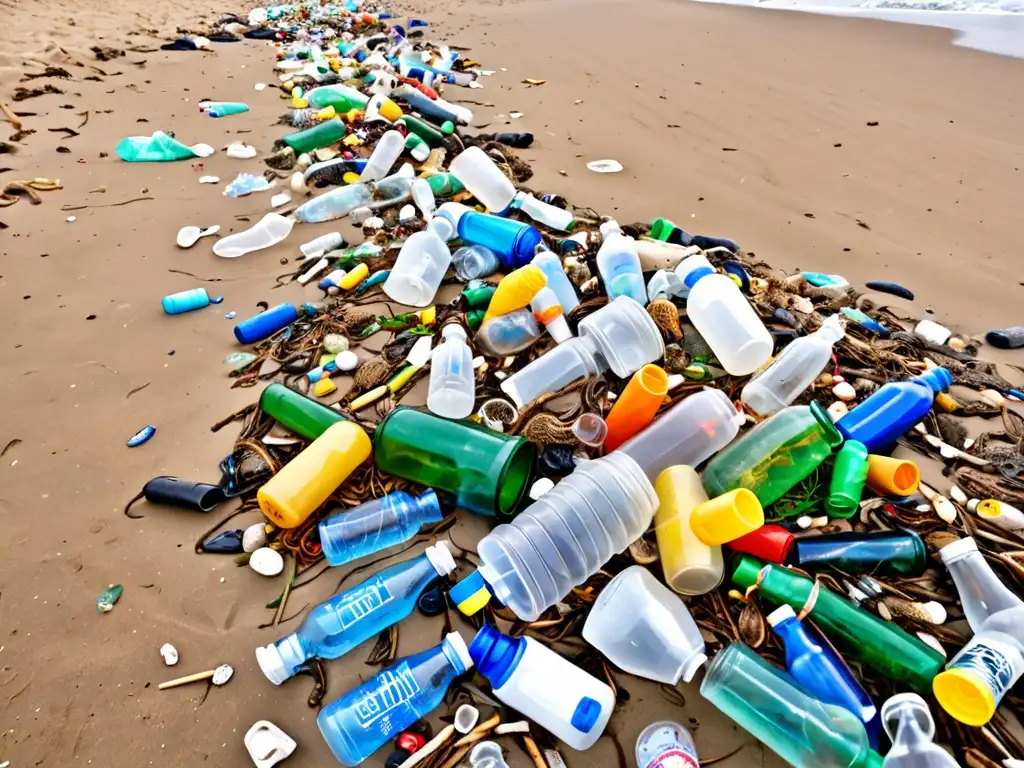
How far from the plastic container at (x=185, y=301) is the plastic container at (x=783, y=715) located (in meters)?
2.49

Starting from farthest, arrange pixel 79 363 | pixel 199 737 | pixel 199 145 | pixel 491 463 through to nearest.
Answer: pixel 199 145 → pixel 79 363 → pixel 491 463 → pixel 199 737

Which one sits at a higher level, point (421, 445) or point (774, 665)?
point (421, 445)

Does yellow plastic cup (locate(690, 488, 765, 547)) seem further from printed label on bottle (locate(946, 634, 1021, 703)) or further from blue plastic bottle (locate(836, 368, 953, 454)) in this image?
blue plastic bottle (locate(836, 368, 953, 454))

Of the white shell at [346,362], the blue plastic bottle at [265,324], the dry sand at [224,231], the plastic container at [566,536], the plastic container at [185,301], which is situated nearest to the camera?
the dry sand at [224,231]

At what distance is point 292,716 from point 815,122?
5.23 metres

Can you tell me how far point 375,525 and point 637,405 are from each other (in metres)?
0.89

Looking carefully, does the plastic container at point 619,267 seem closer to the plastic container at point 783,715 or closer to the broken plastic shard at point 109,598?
the plastic container at point 783,715

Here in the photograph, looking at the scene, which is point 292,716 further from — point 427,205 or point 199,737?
point 427,205

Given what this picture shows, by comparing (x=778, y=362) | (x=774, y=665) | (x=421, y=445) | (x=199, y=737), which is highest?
(x=778, y=362)

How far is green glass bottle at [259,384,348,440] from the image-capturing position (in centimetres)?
201

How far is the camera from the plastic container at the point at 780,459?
176cm

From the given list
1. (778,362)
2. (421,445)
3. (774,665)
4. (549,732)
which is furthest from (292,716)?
(778,362)

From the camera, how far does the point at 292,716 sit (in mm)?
1401

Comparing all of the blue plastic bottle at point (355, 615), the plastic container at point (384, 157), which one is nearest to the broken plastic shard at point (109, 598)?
the blue plastic bottle at point (355, 615)
